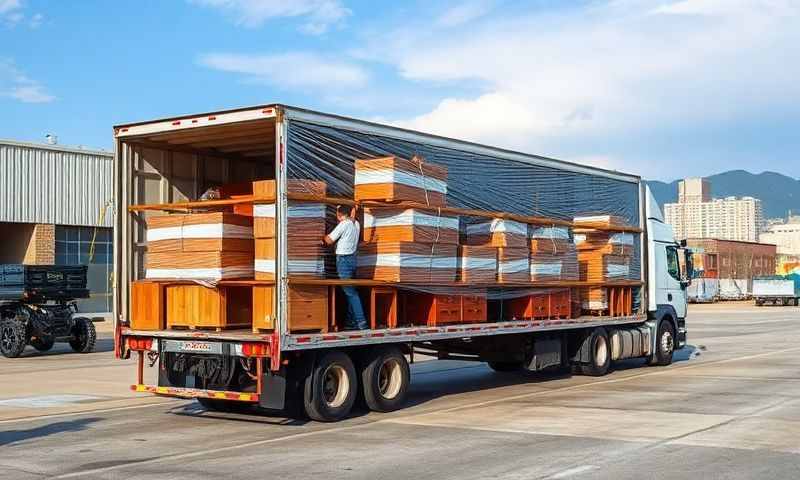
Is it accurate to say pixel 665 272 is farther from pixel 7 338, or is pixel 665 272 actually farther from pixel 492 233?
pixel 7 338

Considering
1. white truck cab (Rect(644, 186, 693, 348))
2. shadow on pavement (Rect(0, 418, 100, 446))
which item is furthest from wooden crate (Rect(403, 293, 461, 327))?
white truck cab (Rect(644, 186, 693, 348))

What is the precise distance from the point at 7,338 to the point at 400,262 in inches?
598

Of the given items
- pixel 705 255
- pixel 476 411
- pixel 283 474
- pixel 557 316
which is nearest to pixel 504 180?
pixel 557 316

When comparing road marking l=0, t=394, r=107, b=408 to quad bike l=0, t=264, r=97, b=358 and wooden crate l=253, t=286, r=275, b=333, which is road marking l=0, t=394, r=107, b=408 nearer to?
wooden crate l=253, t=286, r=275, b=333

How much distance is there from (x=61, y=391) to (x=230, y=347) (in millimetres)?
5906

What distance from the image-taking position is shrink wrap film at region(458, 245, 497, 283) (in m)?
14.1

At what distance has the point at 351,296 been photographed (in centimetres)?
1246

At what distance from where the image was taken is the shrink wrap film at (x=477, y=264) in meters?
14.1

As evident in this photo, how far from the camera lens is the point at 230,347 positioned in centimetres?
1169

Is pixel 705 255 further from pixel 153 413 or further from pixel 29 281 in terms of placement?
pixel 153 413

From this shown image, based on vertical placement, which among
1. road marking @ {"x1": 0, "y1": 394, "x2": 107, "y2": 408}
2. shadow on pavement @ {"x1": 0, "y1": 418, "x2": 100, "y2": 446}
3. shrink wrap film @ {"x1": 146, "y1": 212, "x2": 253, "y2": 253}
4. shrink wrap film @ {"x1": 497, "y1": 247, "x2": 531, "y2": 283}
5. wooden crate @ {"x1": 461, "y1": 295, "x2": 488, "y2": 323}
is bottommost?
road marking @ {"x1": 0, "y1": 394, "x2": 107, "y2": 408}

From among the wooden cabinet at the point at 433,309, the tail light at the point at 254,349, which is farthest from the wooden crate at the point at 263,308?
the wooden cabinet at the point at 433,309

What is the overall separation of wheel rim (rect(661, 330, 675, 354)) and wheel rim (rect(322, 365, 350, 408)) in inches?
403

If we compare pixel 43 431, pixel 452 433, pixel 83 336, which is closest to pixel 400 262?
pixel 452 433
